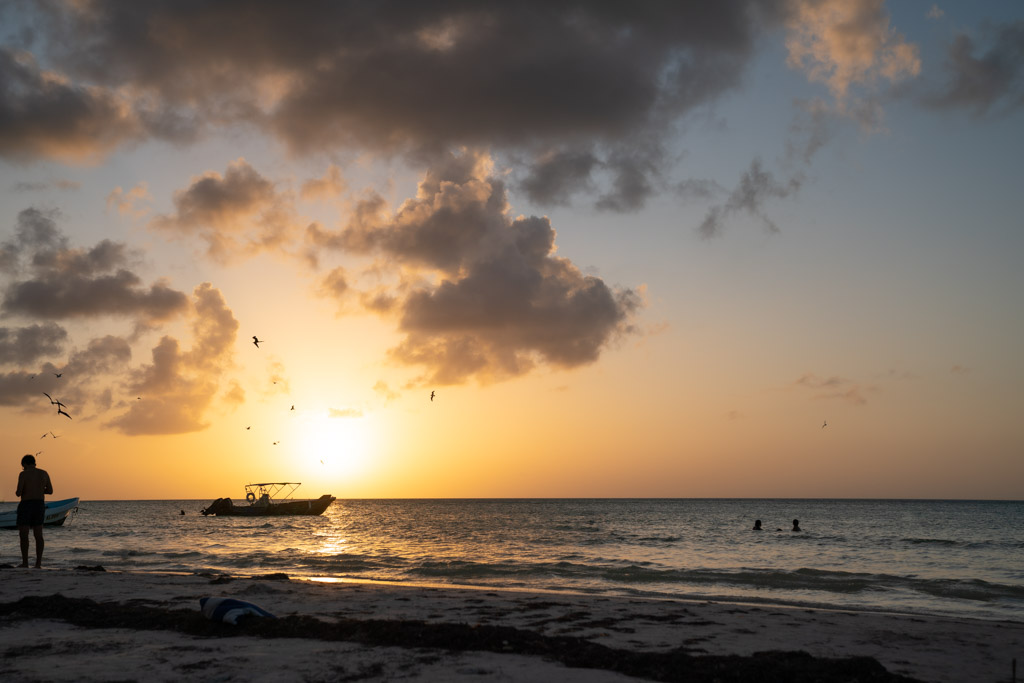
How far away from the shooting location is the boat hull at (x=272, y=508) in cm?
8606

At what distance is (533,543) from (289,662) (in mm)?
40638

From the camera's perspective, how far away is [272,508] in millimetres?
87875

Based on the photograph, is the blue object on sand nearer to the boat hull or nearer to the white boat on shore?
the white boat on shore

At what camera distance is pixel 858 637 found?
39.3ft

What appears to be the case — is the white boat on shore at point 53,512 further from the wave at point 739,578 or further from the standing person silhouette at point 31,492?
the standing person silhouette at point 31,492

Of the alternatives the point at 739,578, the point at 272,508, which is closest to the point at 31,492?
the point at 739,578

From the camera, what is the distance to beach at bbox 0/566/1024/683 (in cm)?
819

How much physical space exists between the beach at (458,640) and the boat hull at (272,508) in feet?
246

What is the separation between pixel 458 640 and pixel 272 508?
85.9 metres

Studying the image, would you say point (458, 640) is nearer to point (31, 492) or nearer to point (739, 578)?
point (31, 492)

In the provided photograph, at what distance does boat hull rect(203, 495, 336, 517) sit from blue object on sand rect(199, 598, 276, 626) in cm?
8127

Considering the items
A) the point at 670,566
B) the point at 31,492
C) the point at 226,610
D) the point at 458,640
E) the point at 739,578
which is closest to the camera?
the point at 458,640

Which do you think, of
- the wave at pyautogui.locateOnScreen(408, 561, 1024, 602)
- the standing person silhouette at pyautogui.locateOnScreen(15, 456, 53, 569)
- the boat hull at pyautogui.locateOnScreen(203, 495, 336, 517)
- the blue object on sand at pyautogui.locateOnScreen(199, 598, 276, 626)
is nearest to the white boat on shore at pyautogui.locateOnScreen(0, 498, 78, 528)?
the boat hull at pyautogui.locateOnScreen(203, 495, 336, 517)

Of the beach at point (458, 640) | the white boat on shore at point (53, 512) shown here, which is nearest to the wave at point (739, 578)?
the beach at point (458, 640)
